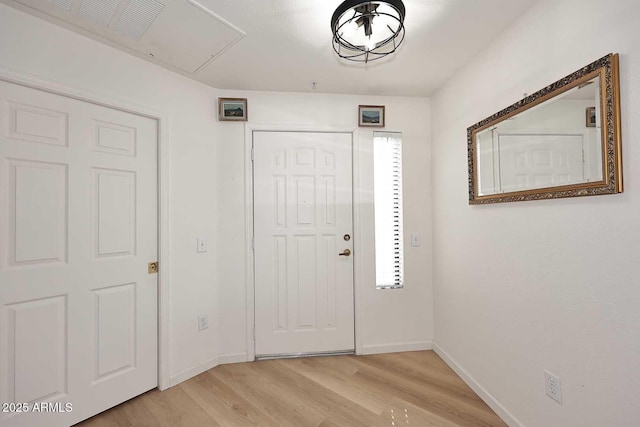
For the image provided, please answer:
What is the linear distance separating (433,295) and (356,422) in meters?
1.35

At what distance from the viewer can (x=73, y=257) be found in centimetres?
164

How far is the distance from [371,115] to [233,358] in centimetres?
251

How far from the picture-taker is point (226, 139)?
2.38 meters

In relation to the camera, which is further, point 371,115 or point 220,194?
point 371,115

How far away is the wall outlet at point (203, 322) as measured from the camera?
2217 millimetres

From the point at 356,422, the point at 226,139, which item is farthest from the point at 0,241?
the point at 356,422

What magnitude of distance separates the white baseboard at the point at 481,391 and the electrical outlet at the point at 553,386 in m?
0.33

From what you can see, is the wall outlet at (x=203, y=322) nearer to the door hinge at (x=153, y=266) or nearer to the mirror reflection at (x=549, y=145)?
the door hinge at (x=153, y=266)

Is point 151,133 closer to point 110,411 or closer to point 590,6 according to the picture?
point 110,411

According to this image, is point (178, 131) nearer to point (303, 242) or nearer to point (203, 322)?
point (303, 242)

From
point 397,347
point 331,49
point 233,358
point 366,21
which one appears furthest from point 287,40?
point 397,347

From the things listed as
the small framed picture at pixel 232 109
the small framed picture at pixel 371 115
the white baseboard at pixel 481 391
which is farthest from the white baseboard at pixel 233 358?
the small framed picture at pixel 371 115

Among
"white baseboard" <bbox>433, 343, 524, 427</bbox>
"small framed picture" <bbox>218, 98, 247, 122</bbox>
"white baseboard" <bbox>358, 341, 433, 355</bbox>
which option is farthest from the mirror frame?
"small framed picture" <bbox>218, 98, 247, 122</bbox>

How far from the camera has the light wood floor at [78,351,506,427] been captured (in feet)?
5.50
